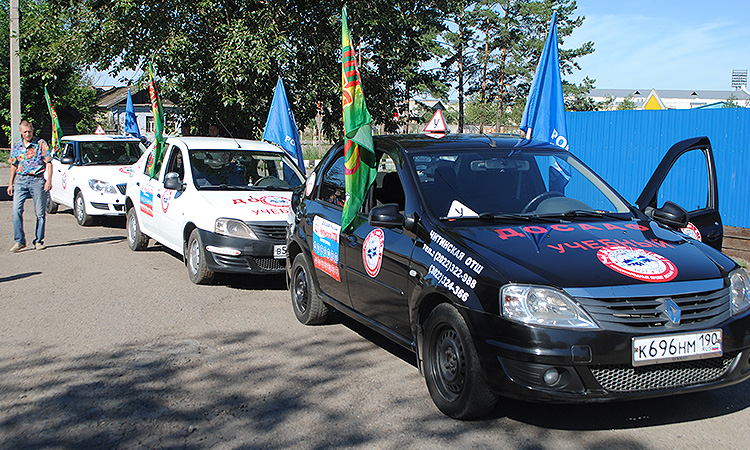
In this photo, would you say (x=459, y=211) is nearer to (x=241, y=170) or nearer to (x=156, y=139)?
(x=241, y=170)

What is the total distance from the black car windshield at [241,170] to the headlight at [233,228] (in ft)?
3.01

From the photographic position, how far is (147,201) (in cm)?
1021

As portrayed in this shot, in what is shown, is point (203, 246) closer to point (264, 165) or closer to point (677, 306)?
point (264, 165)

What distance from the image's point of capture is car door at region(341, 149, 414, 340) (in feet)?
16.1

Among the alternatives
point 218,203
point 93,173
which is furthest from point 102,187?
point 218,203

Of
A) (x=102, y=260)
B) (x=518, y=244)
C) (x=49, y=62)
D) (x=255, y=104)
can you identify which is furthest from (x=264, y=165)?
(x=49, y=62)

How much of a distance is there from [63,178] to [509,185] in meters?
12.0

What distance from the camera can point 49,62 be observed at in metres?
17.8

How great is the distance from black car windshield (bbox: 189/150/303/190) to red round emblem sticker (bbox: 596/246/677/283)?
5572 mm

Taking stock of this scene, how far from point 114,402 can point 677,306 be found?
3444mm

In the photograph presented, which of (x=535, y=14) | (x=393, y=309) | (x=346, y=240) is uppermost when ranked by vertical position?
(x=535, y=14)

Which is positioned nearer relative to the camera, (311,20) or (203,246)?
(203,246)

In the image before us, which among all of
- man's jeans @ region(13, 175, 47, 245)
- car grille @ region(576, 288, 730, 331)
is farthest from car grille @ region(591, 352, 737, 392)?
man's jeans @ region(13, 175, 47, 245)

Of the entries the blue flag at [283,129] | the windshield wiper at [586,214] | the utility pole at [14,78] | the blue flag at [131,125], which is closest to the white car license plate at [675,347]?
the windshield wiper at [586,214]
